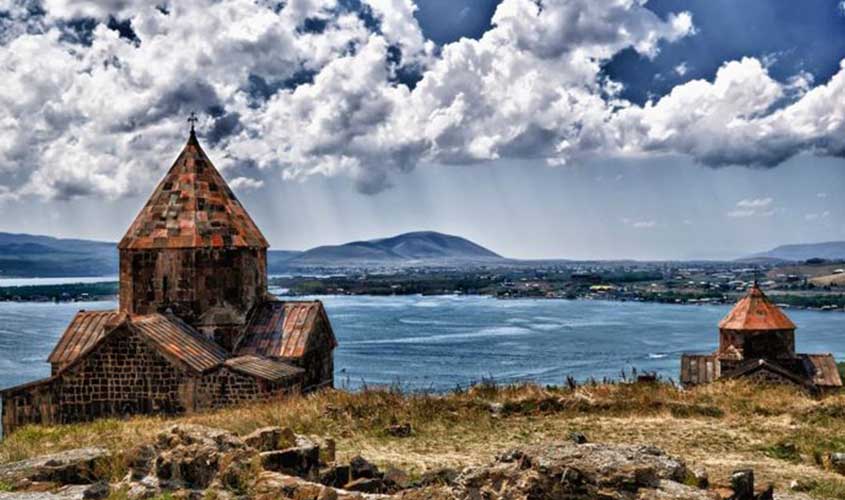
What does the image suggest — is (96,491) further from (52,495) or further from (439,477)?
(439,477)

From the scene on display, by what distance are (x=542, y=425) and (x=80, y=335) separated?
8849mm

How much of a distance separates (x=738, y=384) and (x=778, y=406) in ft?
9.90

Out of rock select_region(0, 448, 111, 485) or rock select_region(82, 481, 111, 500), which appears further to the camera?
rock select_region(0, 448, 111, 485)

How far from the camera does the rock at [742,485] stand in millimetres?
6695

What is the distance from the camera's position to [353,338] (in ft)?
214

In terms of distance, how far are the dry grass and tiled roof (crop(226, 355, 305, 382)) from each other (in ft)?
3.16

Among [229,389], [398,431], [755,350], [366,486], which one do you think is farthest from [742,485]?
[755,350]

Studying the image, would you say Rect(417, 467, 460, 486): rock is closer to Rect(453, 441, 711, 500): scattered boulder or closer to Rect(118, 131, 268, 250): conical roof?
Rect(453, 441, 711, 500): scattered boulder

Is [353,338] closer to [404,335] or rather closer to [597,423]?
[404,335]

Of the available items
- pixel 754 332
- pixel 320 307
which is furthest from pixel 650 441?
pixel 754 332

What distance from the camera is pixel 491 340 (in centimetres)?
6512

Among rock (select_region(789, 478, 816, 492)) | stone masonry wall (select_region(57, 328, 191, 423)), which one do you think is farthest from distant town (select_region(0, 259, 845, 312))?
rock (select_region(789, 478, 816, 492))

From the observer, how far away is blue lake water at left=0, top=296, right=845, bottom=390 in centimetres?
4625

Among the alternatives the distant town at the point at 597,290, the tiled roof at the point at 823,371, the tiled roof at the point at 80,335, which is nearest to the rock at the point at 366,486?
the tiled roof at the point at 80,335
